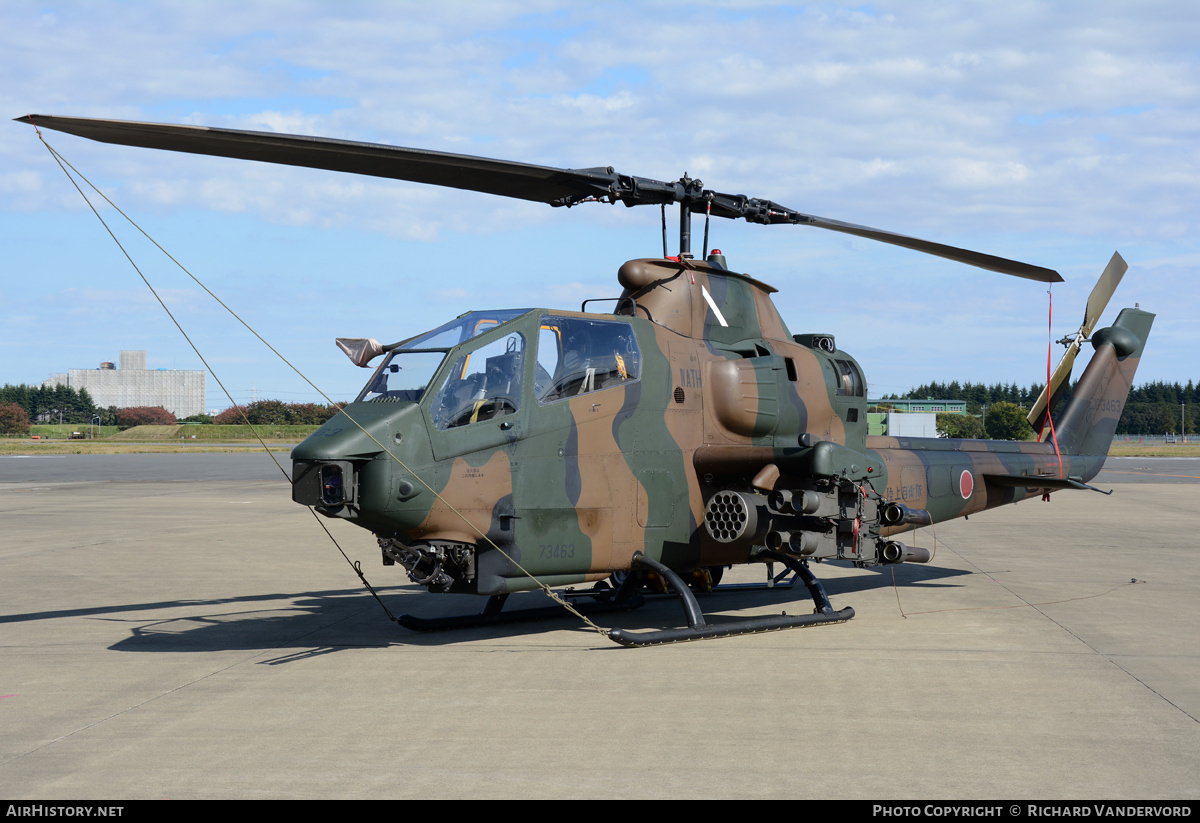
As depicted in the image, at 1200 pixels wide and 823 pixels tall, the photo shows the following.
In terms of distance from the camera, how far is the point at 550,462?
8758mm

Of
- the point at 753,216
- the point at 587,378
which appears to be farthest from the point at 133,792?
the point at 753,216

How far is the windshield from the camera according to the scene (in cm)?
834

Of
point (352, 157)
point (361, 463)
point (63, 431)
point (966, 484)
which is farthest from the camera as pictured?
point (63, 431)

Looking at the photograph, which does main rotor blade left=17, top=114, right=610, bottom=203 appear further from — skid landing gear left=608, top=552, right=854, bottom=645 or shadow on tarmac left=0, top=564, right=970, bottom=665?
shadow on tarmac left=0, top=564, right=970, bottom=665

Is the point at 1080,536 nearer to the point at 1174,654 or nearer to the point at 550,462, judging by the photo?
the point at 1174,654

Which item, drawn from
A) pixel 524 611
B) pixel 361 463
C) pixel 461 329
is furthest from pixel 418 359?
pixel 524 611

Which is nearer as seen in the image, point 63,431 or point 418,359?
point 418,359

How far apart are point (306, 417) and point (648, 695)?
275 feet

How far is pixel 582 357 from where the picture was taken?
9102 millimetres

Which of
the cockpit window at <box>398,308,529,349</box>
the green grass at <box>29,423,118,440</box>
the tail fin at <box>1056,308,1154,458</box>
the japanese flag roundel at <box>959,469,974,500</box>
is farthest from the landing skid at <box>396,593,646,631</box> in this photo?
the green grass at <box>29,423,118,440</box>

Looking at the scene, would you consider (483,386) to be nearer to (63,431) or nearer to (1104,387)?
(1104,387)

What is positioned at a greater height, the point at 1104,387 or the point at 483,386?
the point at 1104,387

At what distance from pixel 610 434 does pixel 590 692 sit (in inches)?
106

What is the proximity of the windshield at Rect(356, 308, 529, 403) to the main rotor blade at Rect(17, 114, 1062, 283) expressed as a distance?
1.18 metres
